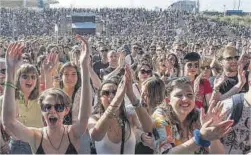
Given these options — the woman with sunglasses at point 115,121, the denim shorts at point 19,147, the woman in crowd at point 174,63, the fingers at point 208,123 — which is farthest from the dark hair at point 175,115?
the woman in crowd at point 174,63

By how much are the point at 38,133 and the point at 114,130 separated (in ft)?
1.96

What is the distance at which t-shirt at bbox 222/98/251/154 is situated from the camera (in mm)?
3746

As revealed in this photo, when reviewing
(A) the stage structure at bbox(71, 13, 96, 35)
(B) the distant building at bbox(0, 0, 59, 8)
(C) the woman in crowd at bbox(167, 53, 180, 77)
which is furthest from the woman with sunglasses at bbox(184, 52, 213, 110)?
(B) the distant building at bbox(0, 0, 59, 8)

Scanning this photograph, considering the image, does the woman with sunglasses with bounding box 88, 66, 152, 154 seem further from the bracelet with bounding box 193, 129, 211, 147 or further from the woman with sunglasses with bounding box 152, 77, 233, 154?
the bracelet with bounding box 193, 129, 211, 147

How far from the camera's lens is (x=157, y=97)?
4621 mm

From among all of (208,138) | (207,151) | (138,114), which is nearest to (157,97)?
(138,114)

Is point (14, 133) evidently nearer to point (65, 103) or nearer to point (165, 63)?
point (65, 103)

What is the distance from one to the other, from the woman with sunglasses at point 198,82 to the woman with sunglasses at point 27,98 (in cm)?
171

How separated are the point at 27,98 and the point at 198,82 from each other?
7.16 feet

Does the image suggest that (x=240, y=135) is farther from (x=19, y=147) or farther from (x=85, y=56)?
(x=19, y=147)

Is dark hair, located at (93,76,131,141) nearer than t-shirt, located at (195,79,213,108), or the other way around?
dark hair, located at (93,76,131,141)

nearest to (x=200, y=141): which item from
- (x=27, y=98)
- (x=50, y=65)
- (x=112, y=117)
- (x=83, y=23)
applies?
(x=112, y=117)

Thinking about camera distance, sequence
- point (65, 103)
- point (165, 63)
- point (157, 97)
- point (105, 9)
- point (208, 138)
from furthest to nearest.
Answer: point (105, 9) → point (165, 63) → point (157, 97) → point (65, 103) → point (208, 138)

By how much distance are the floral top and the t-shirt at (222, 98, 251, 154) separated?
35 cm
